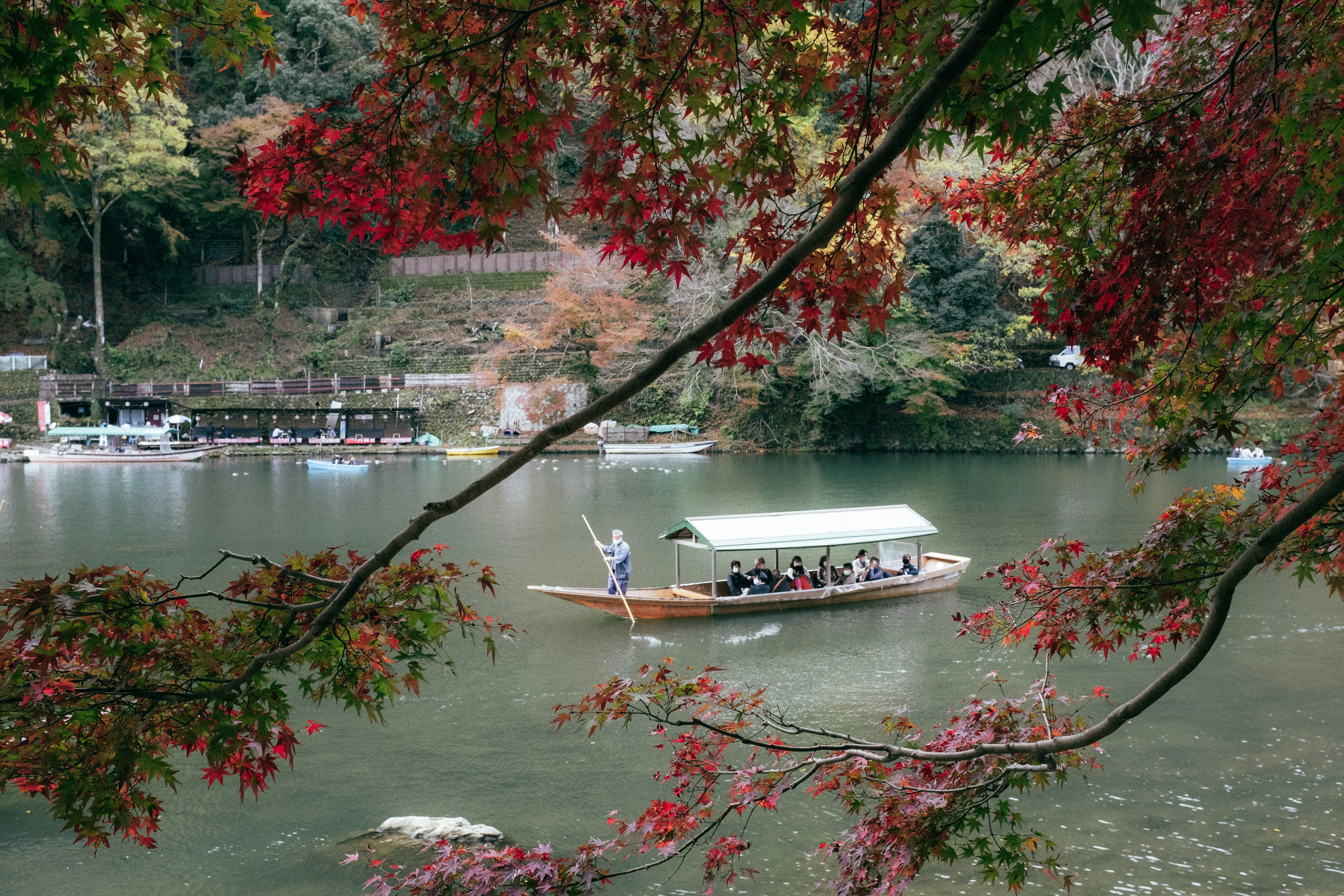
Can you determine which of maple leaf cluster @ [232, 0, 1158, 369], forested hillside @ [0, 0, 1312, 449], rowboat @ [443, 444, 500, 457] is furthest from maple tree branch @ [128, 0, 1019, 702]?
rowboat @ [443, 444, 500, 457]

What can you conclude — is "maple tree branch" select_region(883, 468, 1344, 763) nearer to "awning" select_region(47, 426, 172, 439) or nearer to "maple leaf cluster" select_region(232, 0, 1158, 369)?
"maple leaf cluster" select_region(232, 0, 1158, 369)

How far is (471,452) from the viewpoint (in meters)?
34.6

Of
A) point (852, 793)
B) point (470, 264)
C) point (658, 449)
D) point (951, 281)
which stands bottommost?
point (852, 793)

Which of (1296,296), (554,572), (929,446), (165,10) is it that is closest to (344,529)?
(554,572)

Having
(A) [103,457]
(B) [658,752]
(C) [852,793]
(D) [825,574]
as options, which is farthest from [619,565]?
(A) [103,457]

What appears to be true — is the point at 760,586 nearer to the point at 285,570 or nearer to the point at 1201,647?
the point at 1201,647

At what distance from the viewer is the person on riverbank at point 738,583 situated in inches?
508

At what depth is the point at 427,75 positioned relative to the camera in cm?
254

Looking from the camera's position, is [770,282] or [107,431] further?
[107,431]

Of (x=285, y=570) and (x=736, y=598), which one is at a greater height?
(x=285, y=570)

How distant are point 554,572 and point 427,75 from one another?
13.1m

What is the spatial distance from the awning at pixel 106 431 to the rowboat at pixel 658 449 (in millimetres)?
16532

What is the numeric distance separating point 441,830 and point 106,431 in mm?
32613

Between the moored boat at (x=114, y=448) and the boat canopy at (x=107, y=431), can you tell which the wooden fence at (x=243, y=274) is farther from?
the boat canopy at (x=107, y=431)
